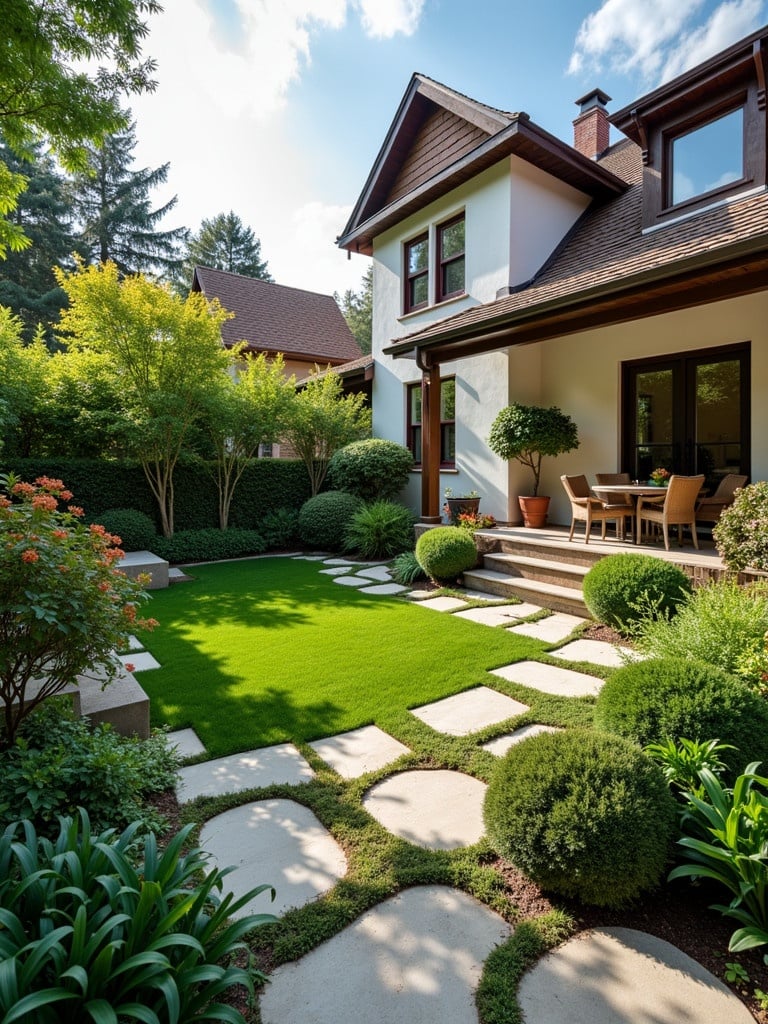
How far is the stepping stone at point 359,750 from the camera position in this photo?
2738mm

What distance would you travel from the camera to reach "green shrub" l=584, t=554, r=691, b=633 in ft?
14.4

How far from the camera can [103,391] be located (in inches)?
337

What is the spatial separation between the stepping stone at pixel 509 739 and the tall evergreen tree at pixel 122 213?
25.4 metres

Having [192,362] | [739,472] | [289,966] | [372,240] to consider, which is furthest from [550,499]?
[289,966]

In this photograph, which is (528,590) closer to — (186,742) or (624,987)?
(186,742)

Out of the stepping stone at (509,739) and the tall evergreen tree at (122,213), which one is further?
the tall evergreen tree at (122,213)

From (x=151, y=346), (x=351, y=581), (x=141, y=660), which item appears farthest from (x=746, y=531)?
(x=151, y=346)

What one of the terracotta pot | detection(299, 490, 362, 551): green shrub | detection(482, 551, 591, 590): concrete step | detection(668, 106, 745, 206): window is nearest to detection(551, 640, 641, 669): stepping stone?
detection(482, 551, 591, 590): concrete step

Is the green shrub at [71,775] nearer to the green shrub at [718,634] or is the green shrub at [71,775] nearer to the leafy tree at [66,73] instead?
the green shrub at [718,634]

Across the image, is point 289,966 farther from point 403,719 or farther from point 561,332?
point 561,332

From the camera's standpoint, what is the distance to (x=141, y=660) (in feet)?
14.3

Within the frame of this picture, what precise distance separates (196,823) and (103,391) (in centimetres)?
806

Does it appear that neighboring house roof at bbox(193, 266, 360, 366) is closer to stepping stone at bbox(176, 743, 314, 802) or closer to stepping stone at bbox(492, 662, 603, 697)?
stepping stone at bbox(492, 662, 603, 697)

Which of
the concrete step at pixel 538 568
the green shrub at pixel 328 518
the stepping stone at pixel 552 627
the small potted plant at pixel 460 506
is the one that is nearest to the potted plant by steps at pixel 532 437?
the small potted plant at pixel 460 506
